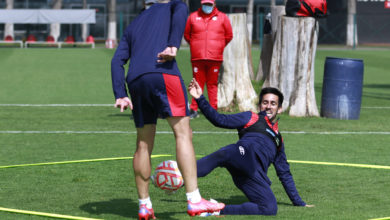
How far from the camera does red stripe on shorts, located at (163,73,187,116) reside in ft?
18.7

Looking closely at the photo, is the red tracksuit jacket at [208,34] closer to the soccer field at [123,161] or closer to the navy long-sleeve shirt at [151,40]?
the soccer field at [123,161]

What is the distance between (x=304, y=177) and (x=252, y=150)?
1.79 metres

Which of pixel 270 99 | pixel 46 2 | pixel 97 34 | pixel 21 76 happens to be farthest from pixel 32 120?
pixel 46 2

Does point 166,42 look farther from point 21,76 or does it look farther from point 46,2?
point 46,2

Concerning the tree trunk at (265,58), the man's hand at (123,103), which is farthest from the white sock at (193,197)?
the tree trunk at (265,58)

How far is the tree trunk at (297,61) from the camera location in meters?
13.5

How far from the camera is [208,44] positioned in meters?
12.7

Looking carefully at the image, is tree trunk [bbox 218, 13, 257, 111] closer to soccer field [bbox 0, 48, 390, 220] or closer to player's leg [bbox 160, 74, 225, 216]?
soccer field [bbox 0, 48, 390, 220]

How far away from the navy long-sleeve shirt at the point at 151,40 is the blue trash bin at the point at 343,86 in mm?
7771

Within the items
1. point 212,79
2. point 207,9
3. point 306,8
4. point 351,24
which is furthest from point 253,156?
point 351,24

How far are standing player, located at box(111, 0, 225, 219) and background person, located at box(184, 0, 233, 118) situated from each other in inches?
266

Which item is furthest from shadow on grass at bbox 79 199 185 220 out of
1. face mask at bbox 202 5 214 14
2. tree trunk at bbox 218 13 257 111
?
tree trunk at bbox 218 13 257 111

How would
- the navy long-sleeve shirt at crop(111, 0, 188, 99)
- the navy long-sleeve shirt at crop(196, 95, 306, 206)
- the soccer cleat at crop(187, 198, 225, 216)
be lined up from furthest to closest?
the navy long-sleeve shirt at crop(196, 95, 306, 206)
the navy long-sleeve shirt at crop(111, 0, 188, 99)
the soccer cleat at crop(187, 198, 225, 216)

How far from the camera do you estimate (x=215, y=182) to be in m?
7.65
